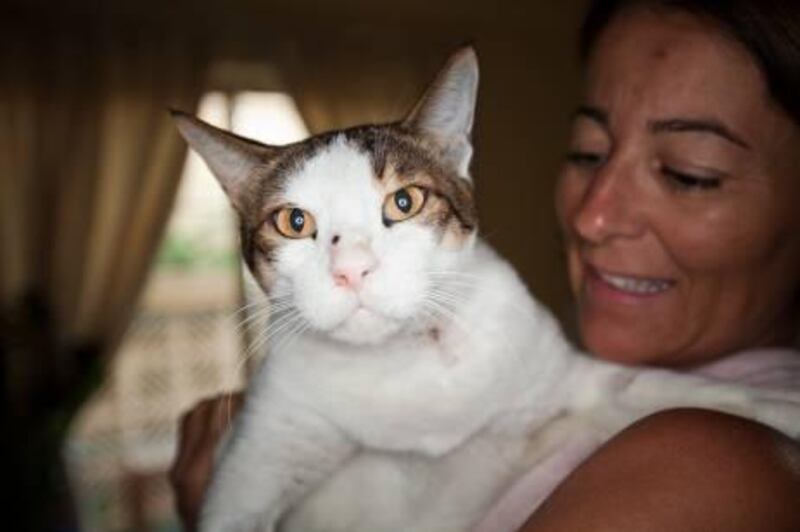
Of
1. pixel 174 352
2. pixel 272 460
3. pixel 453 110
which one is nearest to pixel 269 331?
pixel 272 460

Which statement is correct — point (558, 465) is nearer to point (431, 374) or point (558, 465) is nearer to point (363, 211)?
point (431, 374)

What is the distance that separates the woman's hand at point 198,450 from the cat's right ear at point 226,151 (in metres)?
0.32

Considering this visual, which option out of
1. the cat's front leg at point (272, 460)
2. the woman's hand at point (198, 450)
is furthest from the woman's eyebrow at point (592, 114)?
the woman's hand at point (198, 450)

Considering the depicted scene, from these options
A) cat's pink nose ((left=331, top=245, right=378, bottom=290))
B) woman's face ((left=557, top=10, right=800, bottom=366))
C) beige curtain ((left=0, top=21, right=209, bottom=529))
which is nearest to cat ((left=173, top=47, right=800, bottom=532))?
cat's pink nose ((left=331, top=245, right=378, bottom=290))

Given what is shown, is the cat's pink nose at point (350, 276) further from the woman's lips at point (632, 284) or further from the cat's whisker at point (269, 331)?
the woman's lips at point (632, 284)

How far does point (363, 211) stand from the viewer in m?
0.55

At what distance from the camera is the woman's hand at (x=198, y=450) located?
2.82ft

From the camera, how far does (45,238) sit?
2.45 m

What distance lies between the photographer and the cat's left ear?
0.50 meters

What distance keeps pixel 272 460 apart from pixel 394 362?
149 mm

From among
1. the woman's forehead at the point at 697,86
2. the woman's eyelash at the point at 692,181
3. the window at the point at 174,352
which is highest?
the woman's forehead at the point at 697,86

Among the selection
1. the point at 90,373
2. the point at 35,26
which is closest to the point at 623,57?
the point at 35,26

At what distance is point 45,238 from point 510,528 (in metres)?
2.33

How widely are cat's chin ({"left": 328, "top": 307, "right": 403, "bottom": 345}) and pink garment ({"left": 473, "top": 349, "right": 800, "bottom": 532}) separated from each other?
19 cm
